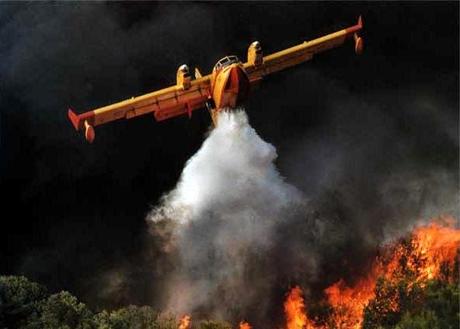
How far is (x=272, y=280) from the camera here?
24500 mm

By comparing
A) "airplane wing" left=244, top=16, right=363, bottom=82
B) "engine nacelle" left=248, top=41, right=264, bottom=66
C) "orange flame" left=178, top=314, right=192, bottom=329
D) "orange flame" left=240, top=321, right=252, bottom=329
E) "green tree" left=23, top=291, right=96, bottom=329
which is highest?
"airplane wing" left=244, top=16, right=363, bottom=82

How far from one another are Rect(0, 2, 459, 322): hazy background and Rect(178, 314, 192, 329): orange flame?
1.01 meters

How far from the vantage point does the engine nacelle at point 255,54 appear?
72.0 feet

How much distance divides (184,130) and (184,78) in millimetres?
3106

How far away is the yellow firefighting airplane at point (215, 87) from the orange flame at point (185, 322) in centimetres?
637

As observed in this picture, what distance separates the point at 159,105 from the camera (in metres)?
22.6

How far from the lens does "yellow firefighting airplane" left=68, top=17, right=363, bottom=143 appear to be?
21578 millimetres

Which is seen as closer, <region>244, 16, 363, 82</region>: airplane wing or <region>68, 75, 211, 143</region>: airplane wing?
<region>68, 75, 211, 143</region>: airplane wing

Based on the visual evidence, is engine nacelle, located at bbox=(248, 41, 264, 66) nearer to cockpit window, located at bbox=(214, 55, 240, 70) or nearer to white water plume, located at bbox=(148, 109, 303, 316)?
cockpit window, located at bbox=(214, 55, 240, 70)

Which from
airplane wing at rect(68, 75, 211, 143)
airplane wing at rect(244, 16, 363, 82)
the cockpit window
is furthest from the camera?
airplane wing at rect(244, 16, 363, 82)

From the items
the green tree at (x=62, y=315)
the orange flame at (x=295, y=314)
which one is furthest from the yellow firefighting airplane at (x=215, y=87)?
the orange flame at (x=295, y=314)

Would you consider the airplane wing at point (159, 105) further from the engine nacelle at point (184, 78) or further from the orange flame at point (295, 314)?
the orange flame at point (295, 314)

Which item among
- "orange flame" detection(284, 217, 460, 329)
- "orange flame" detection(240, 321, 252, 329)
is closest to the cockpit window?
"orange flame" detection(284, 217, 460, 329)

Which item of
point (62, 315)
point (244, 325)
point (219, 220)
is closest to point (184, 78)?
point (219, 220)
